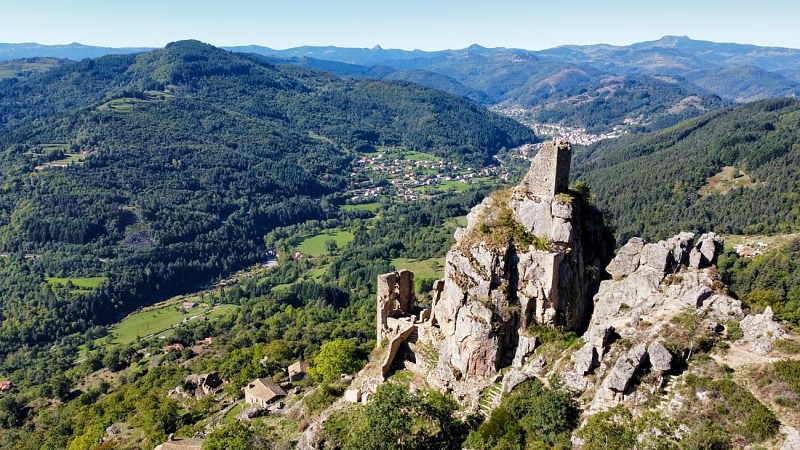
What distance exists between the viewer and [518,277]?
44.6 m

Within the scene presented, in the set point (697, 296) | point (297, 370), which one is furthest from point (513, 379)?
point (297, 370)

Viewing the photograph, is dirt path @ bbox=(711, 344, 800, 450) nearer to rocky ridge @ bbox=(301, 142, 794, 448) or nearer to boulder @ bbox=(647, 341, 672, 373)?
rocky ridge @ bbox=(301, 142, 794, 448)

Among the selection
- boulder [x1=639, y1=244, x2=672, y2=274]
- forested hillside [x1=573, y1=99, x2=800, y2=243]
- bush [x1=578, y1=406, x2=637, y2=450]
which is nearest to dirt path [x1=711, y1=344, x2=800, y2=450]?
bush [x1=578, y1=406, x2=637, y2=450]

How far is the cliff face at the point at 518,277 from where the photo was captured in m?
43.8

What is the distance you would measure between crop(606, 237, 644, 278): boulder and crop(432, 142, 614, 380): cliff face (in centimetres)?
256

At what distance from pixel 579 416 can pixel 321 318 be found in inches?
3462

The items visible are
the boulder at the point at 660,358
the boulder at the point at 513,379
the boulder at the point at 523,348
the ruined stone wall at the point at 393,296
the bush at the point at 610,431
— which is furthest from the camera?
the ruined stone wall at the point at 393,296

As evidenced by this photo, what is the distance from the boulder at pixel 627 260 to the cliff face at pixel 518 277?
8.40ft

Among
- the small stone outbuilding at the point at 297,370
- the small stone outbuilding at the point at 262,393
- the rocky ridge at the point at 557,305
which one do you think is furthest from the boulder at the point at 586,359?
the small stone outbuilding at the point at 297,370

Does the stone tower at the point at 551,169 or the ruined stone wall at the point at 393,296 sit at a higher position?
the stone tower at the point at 551,169

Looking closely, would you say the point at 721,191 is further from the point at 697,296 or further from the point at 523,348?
the point at 523,348

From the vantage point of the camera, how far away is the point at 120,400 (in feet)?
274

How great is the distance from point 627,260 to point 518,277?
11173mm

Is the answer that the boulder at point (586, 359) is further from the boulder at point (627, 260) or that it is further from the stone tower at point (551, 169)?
the stone tower at point (551, 169)
